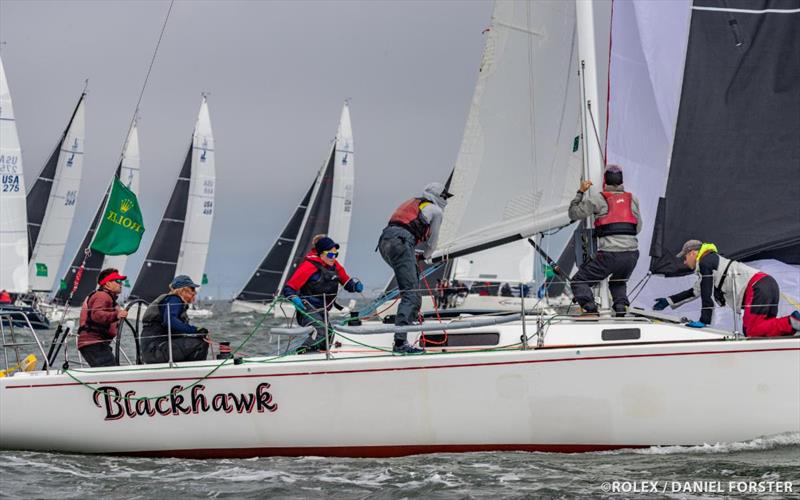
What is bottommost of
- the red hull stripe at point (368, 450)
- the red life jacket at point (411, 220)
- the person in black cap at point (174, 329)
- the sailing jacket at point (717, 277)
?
the red hull stripe at point (368, 450)

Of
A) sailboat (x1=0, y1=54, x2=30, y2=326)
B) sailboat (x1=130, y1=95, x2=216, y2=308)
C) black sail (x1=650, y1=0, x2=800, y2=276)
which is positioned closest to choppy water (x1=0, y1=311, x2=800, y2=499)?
black sail (x1=650, y1=0, x2=800, y2=276)

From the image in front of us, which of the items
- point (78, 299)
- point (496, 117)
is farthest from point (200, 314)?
point (496, 117)

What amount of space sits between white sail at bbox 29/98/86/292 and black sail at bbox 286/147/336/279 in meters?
9.68

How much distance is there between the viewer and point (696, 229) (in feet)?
29.0

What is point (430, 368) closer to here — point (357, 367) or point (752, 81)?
point (357, 367)

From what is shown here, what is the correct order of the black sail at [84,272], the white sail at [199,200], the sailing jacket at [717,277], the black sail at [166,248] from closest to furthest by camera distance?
the sailing jacket at [717,277] → the black sail at [84,272] → the black sail at [166,248] → the white sail at [199,200]

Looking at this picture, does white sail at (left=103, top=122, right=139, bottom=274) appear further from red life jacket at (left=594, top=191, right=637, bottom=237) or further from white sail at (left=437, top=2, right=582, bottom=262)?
red life jacket at (left=594, top=191, right=637, bottom=237)

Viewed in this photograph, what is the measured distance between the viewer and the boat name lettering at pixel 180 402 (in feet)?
24.9

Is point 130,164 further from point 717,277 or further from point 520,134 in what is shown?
point 717,277

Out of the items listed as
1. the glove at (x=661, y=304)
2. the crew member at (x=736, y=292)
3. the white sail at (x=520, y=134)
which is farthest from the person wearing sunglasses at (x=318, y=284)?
the crew member at (x=736, y=292)

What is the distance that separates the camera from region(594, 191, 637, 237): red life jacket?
325 inches

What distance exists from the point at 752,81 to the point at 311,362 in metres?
4.71

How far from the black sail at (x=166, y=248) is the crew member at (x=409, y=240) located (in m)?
34.0

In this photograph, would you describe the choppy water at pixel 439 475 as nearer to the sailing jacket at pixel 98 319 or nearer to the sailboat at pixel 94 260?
the sailing jacket at pixel 98 319
